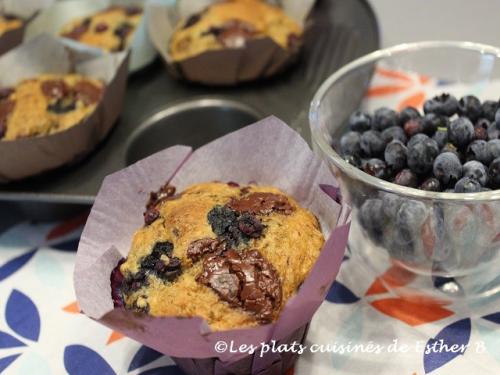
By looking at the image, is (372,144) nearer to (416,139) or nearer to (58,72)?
(416,139)

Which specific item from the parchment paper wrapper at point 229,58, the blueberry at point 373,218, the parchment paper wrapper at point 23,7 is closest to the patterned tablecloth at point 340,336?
the blueberry at point 373,218

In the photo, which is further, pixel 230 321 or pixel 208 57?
pixel 208 57

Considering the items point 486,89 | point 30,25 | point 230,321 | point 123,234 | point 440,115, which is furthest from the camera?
point 30,25

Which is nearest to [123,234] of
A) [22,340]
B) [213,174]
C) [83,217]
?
[213,174]

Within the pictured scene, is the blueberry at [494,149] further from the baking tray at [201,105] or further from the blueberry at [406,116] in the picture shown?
the baking tray at [201,105]

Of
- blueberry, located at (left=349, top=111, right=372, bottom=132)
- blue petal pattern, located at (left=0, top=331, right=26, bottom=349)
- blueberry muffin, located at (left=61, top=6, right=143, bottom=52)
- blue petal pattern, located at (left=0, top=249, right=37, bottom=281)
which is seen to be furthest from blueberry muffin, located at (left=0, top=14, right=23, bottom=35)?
blueberry, located at (left=349, top=111, right=372, bottom=132)

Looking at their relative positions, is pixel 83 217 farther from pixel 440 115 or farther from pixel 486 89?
pixel 486 89
